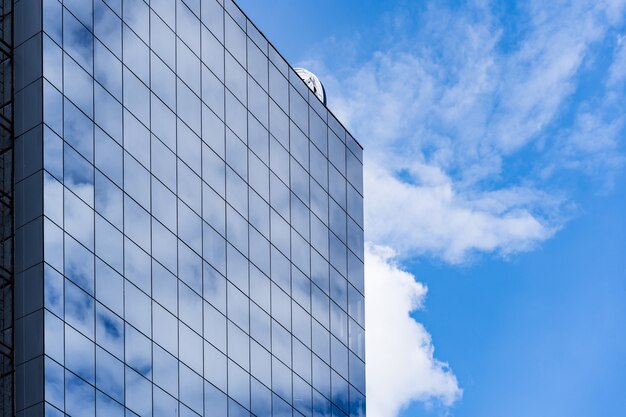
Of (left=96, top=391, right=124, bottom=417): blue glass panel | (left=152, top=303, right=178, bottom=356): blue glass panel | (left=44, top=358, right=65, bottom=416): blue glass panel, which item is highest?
(left=152, top=303, right=178, bottom=356): blue glass panel

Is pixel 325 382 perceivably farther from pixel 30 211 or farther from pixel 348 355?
pixel 30 211

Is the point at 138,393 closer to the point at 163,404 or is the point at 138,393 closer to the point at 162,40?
the point at 163,404

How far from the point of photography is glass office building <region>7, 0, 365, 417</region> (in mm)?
55125

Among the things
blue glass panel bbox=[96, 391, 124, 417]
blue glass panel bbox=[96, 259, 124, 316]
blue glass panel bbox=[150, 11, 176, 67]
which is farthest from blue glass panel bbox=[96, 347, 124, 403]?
blue glass panel bbox=[150, 11, 176, 67]

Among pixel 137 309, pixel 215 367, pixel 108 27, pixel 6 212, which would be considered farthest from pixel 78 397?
pixel 108 27

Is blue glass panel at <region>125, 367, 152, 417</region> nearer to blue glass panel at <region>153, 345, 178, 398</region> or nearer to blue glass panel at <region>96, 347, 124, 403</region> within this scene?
blue glass panel at <region>96, 347, 124, 403</region>

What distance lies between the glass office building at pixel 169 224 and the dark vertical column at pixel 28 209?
7cm

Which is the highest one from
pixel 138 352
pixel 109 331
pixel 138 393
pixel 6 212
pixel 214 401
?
pixel 214 401

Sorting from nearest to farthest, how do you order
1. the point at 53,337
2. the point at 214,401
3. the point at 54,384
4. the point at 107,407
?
the point at 54,384, the point at 53,337, the point at 107,407, the point at 214,401

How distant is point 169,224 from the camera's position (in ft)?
209

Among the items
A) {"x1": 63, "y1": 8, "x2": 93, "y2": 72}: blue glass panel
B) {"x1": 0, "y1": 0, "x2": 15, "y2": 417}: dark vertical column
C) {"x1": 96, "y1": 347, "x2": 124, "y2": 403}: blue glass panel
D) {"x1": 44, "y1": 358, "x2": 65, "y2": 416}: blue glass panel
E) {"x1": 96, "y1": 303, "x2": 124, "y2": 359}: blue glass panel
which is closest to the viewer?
{"x1": 44, "y1": 358, "x2": 65, "y2": 416}: blue glass panel

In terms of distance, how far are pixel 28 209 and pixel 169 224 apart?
984 cm

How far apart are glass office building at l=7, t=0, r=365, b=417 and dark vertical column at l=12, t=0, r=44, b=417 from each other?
0.07m

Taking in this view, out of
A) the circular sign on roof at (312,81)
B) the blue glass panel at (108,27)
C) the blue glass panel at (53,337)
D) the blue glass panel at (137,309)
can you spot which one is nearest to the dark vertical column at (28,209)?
the blue glass panel at (53,337)
